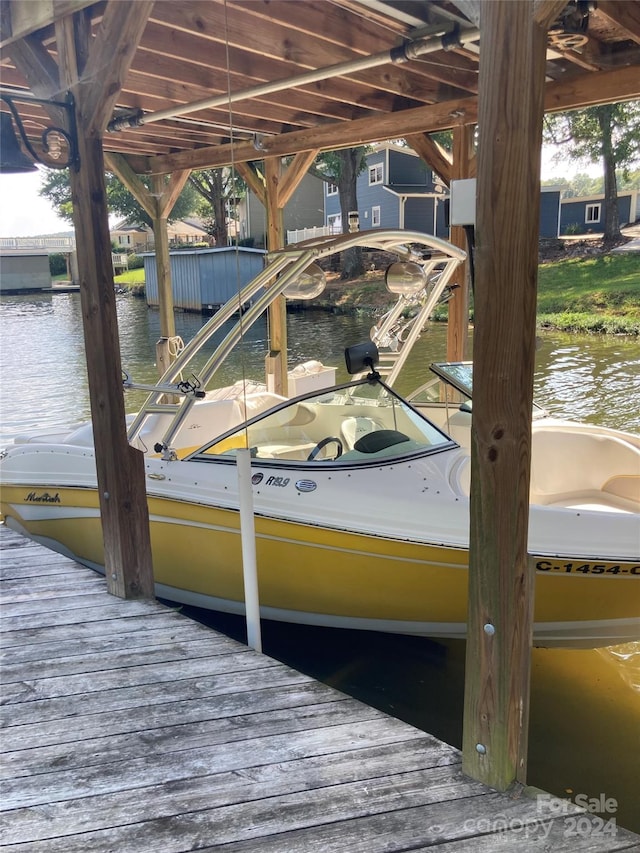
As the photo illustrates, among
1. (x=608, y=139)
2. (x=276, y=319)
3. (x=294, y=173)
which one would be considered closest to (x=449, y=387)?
(x=276, y=319)

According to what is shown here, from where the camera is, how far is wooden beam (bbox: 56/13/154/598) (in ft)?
9.04

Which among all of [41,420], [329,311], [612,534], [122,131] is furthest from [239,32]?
[329,311]

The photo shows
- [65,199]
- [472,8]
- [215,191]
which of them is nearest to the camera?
[472,8]

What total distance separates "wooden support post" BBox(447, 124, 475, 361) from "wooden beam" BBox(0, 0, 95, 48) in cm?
274

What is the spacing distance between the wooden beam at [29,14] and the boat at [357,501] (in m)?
1.25

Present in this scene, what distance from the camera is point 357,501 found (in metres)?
3.03

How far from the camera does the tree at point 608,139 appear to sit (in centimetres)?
2172

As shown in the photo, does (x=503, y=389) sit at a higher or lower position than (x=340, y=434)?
higher

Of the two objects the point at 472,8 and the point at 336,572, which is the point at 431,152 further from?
the point at 472,8

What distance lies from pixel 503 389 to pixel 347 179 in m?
21.1

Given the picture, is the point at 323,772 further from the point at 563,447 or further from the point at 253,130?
the point at 253,130

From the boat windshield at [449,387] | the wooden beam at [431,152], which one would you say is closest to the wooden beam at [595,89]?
A: the wooden beam at [431,152]

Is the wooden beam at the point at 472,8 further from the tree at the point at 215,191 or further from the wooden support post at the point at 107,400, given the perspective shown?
the tree at the point at 215,191

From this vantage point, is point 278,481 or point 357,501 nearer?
point 357,501
